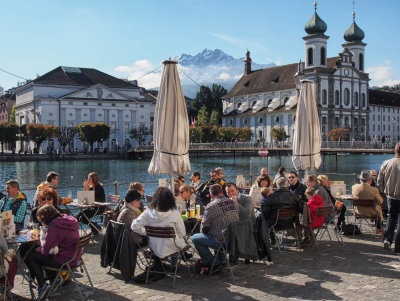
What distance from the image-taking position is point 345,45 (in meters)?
101

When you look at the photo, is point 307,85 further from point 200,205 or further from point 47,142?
point 47,142

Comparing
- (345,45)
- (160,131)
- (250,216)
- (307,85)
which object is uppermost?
(345,45)

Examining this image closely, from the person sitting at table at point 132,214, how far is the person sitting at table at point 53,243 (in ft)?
4.00

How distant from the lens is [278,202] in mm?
8969

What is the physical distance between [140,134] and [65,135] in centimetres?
1523

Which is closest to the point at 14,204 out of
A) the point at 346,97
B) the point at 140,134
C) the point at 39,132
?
the point at 39,132

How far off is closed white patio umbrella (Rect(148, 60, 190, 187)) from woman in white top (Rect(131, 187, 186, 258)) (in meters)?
1.92

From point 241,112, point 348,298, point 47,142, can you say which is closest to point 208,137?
point 241,112

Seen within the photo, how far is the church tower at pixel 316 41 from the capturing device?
303ft

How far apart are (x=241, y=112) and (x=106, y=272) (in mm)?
102926

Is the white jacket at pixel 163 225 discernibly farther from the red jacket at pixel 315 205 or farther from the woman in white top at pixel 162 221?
the red jacket at pixel 315 205

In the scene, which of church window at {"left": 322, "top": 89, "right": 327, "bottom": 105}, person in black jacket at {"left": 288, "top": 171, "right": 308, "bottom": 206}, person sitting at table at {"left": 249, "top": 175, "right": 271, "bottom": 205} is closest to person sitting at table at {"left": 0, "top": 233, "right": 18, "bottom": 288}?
person sitting at table at {"left": 249, "top": 175, "right": 271, "bottom": 205}

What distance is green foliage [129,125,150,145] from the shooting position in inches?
3804

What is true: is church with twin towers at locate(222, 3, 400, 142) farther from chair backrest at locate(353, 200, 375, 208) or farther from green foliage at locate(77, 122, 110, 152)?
chair backrest at locate(353, 200, 375, 208)
